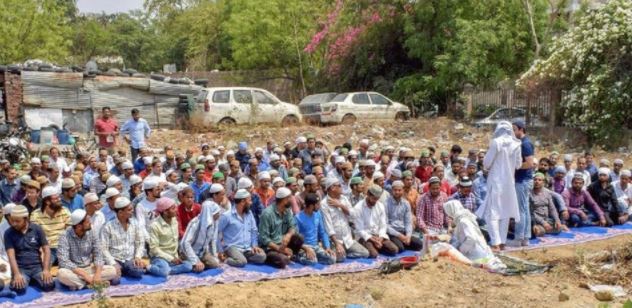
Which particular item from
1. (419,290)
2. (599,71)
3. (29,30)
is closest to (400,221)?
(419,290)

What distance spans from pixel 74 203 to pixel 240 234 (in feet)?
6.29

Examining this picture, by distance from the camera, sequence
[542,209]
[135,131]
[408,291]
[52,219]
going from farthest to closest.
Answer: [135,131] → [542,209] → [52,219] → [408,291]

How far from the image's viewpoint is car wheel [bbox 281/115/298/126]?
1753 cm

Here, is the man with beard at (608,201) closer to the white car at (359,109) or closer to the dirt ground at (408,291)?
the dirt ground at (408,291)

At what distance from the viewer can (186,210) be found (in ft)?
24.2

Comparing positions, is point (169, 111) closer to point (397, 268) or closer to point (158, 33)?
point (397, 268)

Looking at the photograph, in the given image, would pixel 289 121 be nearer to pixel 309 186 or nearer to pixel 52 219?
pixel 309 186

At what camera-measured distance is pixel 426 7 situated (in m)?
19.2

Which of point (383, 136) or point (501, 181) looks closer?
point (501, 181)

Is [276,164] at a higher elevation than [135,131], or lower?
lower

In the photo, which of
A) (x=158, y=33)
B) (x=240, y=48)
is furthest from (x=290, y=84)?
(x=158, y=33)

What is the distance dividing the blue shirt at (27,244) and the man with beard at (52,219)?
51 cm

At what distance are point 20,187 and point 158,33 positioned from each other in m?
32.0

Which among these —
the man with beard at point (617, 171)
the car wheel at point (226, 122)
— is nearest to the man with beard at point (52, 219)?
the man with beard at point (617, 171)
